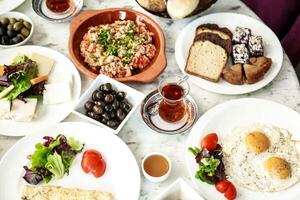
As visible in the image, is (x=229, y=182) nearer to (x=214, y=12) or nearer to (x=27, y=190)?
(x=27, y=190)

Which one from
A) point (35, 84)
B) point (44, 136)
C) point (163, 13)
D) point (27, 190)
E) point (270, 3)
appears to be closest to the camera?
point (27, 190)

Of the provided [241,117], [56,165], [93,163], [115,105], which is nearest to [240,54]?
[241,117]

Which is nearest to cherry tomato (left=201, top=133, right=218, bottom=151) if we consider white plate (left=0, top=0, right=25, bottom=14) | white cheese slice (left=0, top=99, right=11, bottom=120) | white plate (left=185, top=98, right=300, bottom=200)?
white plate (left=185, top=98, right=300, bottom=200)

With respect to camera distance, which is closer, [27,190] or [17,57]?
[27,190]

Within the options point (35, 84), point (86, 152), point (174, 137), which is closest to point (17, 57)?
point (35, 84)

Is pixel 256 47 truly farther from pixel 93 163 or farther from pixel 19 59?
pixel 19 59

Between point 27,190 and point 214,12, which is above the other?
point 214,12

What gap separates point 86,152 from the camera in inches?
85.4

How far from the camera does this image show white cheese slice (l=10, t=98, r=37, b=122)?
2.26 metres

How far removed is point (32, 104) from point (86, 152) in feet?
1.22

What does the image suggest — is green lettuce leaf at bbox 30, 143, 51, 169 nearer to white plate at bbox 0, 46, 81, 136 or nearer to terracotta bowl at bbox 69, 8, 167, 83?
white plate at bbox 0, 46, 81, 136

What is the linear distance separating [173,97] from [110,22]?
69 centimetres

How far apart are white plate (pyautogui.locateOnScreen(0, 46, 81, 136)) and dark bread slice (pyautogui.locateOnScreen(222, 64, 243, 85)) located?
739 mm

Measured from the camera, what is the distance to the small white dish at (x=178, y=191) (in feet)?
6.54
